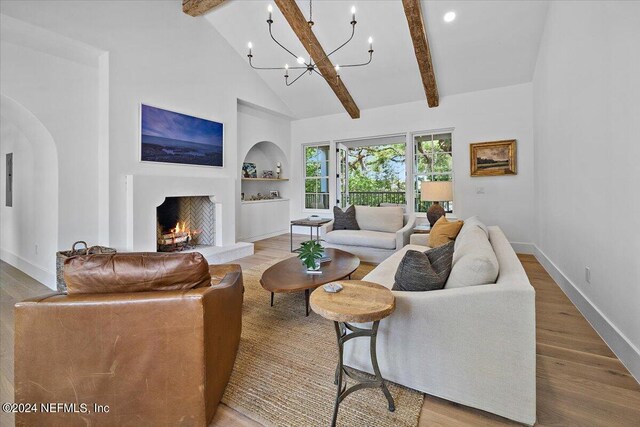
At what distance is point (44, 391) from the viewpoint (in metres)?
1.24

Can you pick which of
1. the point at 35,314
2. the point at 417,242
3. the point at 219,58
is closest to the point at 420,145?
the point at 417,242

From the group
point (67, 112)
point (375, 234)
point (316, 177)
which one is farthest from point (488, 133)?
point (67, 112)

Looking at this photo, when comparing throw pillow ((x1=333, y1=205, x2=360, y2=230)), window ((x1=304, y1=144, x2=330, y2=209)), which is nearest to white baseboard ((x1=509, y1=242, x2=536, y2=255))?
throw pillow ((x1=333, y1=205, x2=360, y2=230))

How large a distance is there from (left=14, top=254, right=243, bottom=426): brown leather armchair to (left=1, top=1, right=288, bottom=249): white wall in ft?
9.11

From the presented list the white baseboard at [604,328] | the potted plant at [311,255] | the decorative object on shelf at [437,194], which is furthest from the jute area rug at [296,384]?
the decorative object on shelf at [437,194]

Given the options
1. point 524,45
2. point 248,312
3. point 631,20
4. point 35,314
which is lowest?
point 248,312

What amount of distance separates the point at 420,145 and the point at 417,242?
2.91 metres

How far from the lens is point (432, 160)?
5.80m

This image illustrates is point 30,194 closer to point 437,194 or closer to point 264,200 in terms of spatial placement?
point 264,200

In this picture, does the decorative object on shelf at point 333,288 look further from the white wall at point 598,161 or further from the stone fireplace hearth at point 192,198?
the stone fireplace hearth at point 192,198

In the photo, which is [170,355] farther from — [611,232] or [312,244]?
[611,232]

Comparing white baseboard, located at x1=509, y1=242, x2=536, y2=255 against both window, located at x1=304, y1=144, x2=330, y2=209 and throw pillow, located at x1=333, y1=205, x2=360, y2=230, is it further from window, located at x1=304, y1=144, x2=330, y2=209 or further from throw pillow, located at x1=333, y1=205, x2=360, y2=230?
window, located at x1=304, y1=144, x2=330, y2=209

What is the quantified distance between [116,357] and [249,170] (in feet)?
18.2

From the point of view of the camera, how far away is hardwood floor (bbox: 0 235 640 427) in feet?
4.72
